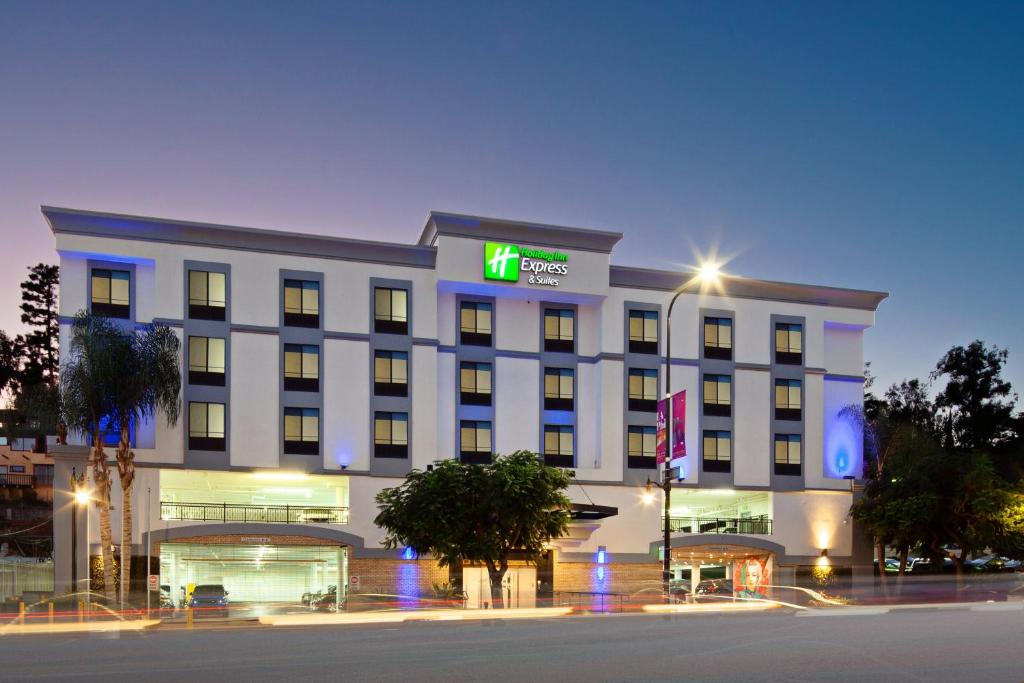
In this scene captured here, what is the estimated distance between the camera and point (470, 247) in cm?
5516

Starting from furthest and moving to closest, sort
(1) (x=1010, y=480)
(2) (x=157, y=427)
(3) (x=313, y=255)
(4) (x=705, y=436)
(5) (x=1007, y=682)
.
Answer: (1) (x=1010, y=480) → (4) (x=705, y=436) → (3) (x=313, y=255) → (2) (x=157, y=427) → (5) (x=1007, y=682)

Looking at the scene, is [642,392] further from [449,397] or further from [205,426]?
[205,426]

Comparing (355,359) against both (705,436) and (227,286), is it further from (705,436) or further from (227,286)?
(705,436)

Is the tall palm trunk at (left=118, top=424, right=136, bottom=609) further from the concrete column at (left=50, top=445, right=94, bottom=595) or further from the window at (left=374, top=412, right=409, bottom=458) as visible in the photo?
the window at (left=374, top=412, right=409, bottom=458)

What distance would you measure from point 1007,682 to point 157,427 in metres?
42.8

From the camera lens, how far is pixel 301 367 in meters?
52.7

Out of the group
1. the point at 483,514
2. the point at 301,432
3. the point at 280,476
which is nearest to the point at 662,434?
the point at 483,514

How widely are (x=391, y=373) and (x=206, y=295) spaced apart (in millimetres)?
10389

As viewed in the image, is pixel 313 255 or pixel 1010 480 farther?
pixel 1010 480

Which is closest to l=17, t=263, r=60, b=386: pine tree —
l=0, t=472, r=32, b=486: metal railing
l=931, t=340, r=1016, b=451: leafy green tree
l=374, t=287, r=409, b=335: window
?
l=0, t=472, r=32, b=486: metal railing

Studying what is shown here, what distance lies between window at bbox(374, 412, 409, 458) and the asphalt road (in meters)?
26.4

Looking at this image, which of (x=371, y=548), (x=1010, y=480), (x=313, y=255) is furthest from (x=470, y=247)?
(x=1010, y=480)

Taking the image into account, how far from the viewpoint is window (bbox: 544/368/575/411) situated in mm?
57312

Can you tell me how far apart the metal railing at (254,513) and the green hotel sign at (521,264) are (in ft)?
50.1
